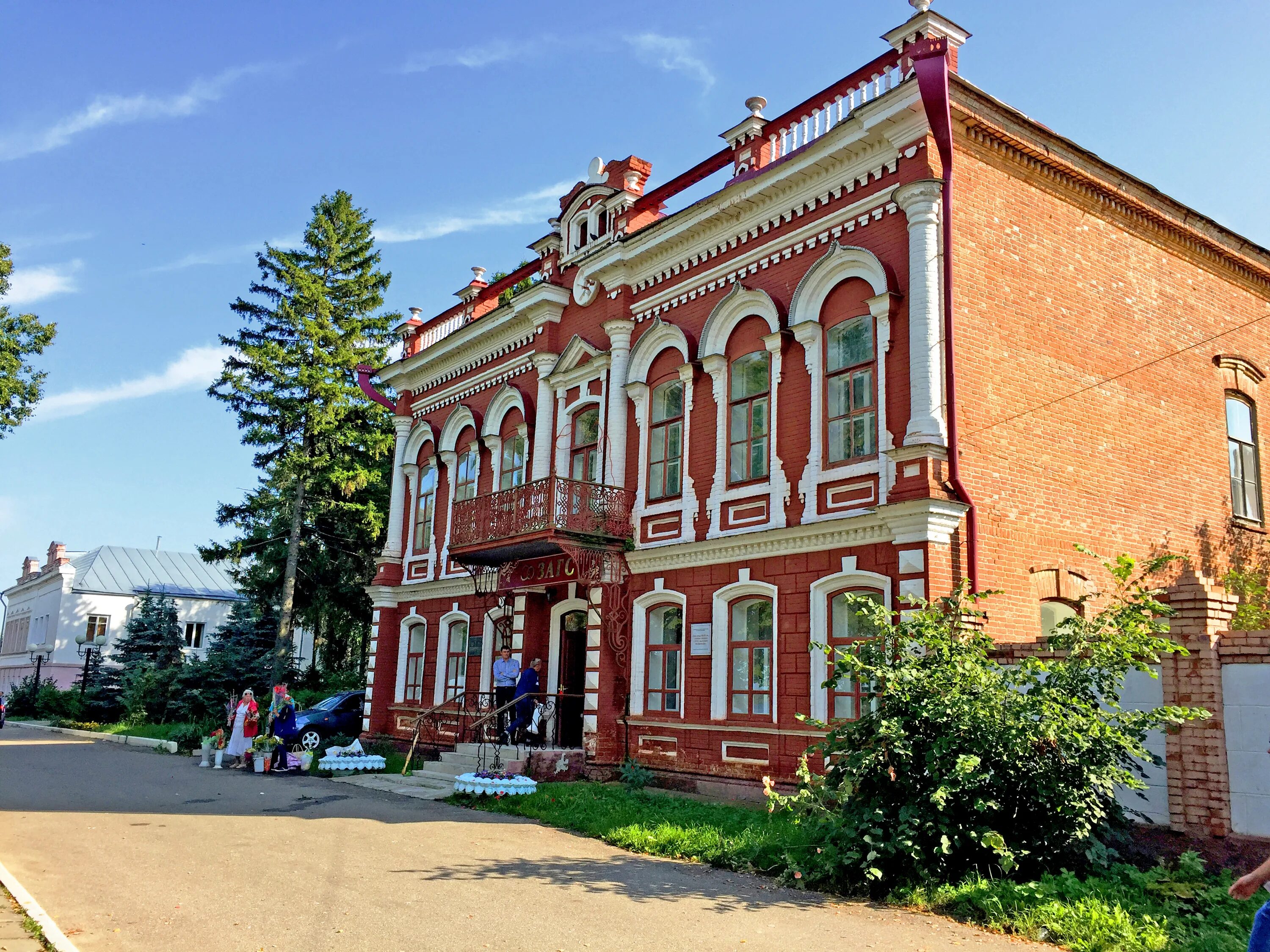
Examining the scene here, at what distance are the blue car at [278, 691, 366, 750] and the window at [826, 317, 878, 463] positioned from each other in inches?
598

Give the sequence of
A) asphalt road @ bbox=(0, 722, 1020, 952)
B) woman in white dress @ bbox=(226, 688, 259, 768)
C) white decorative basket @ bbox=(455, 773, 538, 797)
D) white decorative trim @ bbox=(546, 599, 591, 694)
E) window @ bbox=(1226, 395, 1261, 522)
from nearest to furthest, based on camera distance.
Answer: asphalt road @ bbox=(0, 722, 1020, 952)
white decorative basket @ bbox=(455, 773, 538, 797)
window @ bbox=(1226, 395, 1261, 522)
white decorative trim @ bbox=(546, 599, 591, 694)
woman in white dress @ bbox=(226, 688, 259, 768)

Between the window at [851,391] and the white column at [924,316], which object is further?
the window at [851,391]

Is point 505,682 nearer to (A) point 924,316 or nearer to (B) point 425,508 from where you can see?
(B) point 425,508

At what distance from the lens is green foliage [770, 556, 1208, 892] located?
28.2 ft

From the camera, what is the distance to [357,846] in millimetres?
11094

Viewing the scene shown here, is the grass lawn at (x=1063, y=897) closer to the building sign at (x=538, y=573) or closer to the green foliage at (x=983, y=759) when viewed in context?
the green foliage at (x=983, y=759)

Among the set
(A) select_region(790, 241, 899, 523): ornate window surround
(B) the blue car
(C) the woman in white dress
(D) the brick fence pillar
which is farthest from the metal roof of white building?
(D) the brick fence pillar

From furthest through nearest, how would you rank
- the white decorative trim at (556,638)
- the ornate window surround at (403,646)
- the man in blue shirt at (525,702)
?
the ornate window surround at (403,646) < the white decorative trim at (556,638) < the man in blue shirt at (525,702)

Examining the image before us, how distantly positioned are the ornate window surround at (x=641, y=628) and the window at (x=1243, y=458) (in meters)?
9.54

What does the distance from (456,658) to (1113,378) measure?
47.5ft

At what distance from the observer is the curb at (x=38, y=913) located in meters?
6.88

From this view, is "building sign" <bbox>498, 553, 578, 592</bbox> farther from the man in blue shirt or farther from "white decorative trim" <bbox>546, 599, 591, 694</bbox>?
the man in blue shirt

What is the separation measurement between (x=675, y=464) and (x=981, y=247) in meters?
6.04

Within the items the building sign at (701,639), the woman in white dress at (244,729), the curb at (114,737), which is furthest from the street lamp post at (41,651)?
the building sign at (701,639)
